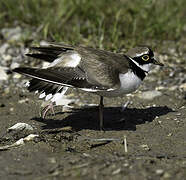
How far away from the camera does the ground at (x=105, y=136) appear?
364 centimetres

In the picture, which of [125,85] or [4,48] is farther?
[4,48]

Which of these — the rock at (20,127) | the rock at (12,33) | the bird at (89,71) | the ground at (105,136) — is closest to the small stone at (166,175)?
the ground at (105,136)

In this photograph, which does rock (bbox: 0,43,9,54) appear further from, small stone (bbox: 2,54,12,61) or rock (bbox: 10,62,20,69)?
rock (bbox: 10,62,20,69)

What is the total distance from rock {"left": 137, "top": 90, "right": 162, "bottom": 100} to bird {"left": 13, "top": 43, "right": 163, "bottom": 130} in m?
1.04

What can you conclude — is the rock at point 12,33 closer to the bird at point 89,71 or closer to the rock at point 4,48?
the rock at point 4,48

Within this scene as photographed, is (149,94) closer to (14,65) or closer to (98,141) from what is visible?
(98,141)

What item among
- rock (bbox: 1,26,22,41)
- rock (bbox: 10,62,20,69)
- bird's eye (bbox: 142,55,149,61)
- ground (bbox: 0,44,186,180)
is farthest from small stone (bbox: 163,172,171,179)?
rock (bbox: 1,26,22,41)

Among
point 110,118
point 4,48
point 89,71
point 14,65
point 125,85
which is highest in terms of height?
point 89,71

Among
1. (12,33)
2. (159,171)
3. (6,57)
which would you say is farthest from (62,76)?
(12,33)

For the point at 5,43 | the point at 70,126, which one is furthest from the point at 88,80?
the point at 5,43

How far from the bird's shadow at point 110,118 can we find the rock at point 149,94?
1.25 feet

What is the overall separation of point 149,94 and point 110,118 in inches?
37.8

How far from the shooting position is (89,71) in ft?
15.0

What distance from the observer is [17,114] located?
5.46 m
